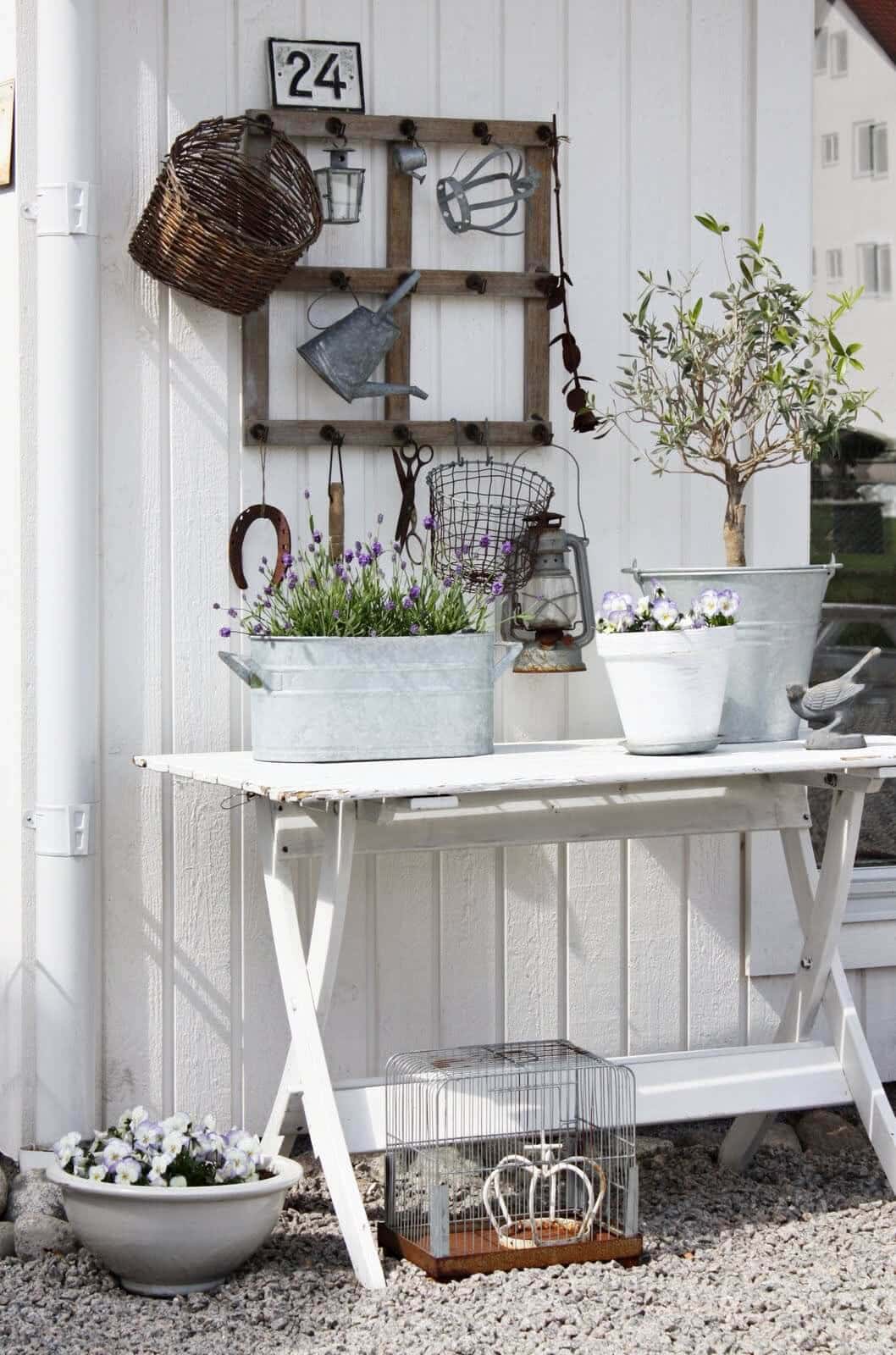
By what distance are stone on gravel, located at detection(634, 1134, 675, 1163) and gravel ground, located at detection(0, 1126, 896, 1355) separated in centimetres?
34

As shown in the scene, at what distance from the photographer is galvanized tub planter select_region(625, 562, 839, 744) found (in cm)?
297

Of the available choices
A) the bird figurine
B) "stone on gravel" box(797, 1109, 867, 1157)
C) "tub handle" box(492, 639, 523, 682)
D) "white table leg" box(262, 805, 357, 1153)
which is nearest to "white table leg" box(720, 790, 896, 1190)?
the bird figurine

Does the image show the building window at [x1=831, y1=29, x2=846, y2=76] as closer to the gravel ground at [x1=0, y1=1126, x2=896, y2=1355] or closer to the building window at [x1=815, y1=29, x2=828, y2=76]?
the building window at [x1=815, y1=29, x2=828, y2=76]

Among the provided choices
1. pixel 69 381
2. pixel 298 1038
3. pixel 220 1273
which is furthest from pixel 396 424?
pixel 220 1273

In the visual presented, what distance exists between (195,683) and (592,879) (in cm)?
88

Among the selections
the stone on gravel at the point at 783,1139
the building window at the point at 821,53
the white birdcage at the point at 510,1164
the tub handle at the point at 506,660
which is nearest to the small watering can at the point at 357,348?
the tub handle at the point at 506,660

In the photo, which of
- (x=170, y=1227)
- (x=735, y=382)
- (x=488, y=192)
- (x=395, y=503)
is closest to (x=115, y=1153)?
(x=170, y=1227)

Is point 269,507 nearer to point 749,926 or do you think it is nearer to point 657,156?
point 657,156

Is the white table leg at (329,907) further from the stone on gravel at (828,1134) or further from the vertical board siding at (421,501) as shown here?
the stone on gravel at (828,1134)

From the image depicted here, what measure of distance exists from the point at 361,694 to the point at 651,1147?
1.21m

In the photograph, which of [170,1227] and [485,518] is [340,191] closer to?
[485,518]

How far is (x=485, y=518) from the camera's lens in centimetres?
323

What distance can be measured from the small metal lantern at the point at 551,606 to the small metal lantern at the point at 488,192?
0.57m

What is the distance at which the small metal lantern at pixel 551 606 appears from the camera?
10.5ft
